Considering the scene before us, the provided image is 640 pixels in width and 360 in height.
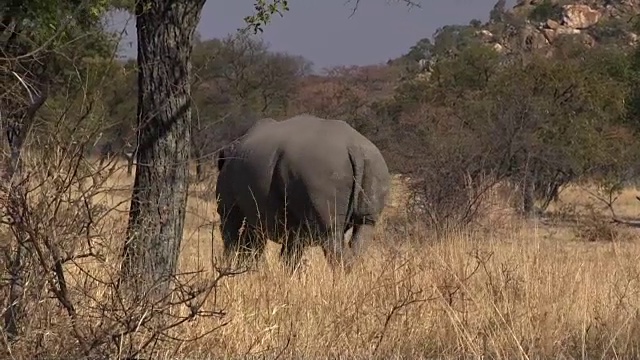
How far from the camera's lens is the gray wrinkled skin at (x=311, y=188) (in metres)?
7.95

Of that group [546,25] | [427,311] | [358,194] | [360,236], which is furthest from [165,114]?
[546,25]

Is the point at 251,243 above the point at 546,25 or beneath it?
beneath

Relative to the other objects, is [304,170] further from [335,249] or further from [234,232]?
[234,232]

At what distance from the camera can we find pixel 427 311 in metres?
5.05

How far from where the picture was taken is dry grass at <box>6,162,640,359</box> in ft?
14.7

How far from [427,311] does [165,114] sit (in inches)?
67.0

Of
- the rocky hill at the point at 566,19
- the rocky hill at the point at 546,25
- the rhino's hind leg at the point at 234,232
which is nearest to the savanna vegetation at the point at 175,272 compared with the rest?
the rhino's hind leg at the point at 234,232

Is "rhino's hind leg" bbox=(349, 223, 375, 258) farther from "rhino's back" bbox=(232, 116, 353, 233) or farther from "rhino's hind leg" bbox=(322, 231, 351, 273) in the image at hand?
"rhino's back" bbox=(232, 116, 353, 233)

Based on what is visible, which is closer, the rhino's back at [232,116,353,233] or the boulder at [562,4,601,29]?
the rhino's back at [232,116,353,233]

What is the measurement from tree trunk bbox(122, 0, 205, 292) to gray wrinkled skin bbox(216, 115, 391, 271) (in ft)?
8.78

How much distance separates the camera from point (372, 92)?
1661 inches

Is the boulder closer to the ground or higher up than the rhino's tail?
higher up

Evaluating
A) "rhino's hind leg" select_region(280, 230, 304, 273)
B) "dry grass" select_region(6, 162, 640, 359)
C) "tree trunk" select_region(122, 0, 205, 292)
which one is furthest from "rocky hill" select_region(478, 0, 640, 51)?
"tree trunk" select_region(122, 0, 205, 292)

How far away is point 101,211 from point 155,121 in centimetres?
117
